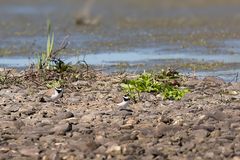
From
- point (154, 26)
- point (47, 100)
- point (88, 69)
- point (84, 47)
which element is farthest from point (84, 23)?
point (47, 100)

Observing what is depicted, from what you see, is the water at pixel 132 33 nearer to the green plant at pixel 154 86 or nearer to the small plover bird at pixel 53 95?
the green plant at pixel 154 86

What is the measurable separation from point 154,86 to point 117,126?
1.82 m

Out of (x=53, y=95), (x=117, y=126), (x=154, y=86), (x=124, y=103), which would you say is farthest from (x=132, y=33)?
(x=117, y=126)

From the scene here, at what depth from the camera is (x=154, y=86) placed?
32.1ft

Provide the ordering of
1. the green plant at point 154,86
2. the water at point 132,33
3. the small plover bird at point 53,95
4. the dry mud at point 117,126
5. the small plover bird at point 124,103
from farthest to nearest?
the water at point 132,33, the green plant at point 154,86, the small plover bird at point 53,95, the small plover bird at point 124,103, the dry mud at point 117,126

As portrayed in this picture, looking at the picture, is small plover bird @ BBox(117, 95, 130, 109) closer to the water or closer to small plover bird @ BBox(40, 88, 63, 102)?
small plover bird @ BBox(40, 88, 63, 102)

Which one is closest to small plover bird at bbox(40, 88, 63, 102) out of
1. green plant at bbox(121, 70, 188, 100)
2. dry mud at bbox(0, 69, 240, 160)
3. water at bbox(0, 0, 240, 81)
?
dry mud at bbox(0, 69, 240, 160)

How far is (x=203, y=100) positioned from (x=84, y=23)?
475 inches

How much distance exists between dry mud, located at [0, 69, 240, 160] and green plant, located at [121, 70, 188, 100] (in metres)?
0.13

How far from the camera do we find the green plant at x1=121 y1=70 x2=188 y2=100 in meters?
9.47

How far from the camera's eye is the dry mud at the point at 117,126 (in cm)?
731

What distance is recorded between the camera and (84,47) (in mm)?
16016

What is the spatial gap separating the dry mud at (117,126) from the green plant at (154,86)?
5.0 inches

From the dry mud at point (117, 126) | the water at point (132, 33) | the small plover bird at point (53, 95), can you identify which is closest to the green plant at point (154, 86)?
the dry mud at point (117, 126)
